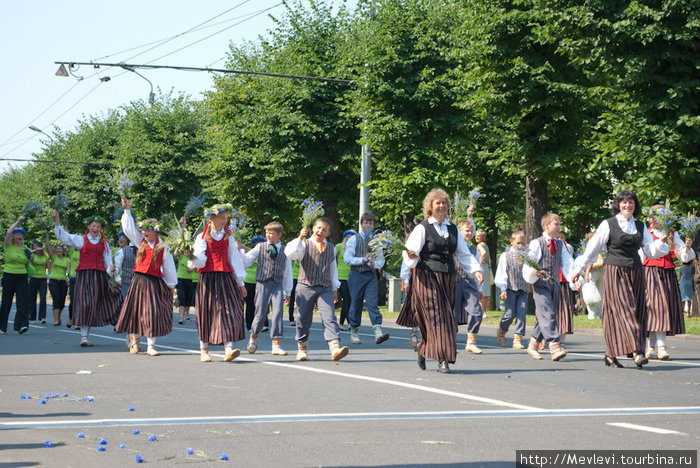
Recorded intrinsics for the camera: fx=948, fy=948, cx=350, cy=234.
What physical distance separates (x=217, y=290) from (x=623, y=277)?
5.12 m

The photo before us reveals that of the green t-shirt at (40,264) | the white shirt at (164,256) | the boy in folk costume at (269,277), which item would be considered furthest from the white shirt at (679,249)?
the green t-shirt at (40,264)

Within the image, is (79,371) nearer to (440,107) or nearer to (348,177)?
(440,107)

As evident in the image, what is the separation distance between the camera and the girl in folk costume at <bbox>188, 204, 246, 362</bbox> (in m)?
12.3

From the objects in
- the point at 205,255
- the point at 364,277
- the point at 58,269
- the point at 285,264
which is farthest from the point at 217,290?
the point at 58,269

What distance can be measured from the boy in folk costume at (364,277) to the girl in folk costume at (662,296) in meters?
4.23

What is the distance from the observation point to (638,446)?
236 inches

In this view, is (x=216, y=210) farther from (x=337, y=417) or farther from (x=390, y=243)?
(x=337, y=417)

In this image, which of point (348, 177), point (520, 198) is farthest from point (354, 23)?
point (520, 198)

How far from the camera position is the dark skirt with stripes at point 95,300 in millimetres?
15516

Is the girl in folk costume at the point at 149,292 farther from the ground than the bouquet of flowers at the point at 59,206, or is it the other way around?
the bouquet of flowers at the point at 59,206

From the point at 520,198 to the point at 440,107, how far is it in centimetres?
673

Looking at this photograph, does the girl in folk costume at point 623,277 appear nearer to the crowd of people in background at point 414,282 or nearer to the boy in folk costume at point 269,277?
the crowd of people in background at point 414,282

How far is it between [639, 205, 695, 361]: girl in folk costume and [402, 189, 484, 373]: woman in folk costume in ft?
10.5

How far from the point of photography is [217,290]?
486 inches
